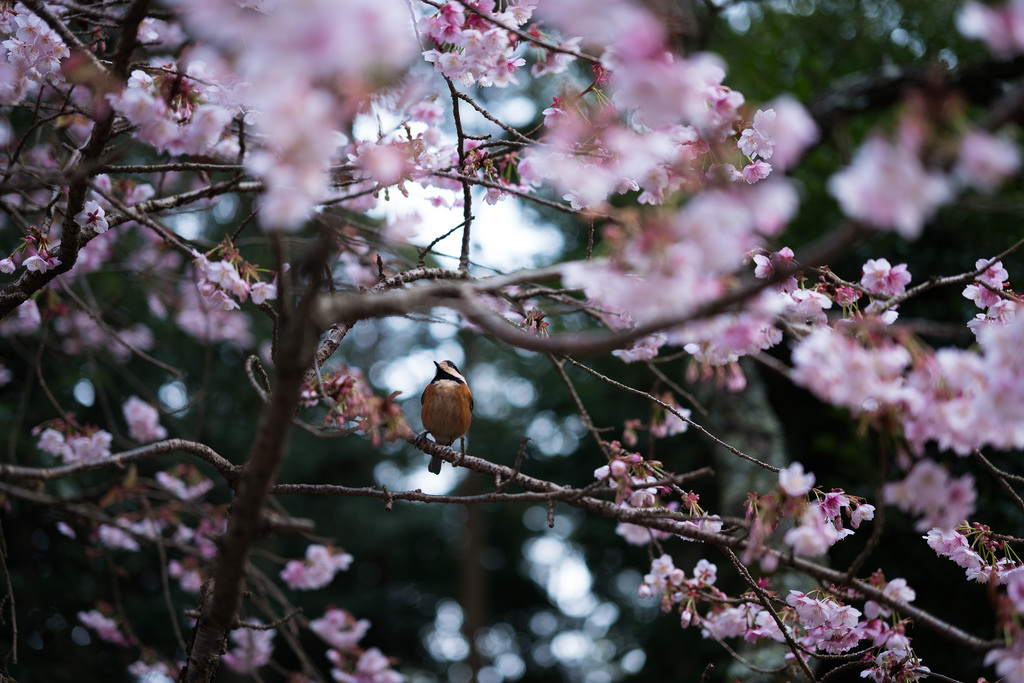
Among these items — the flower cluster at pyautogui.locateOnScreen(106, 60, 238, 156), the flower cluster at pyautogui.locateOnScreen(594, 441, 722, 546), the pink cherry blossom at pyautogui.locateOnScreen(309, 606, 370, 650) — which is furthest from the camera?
the pink cherry blossom at pyautogui.locateOnScreen(309, 606, 370, 650)

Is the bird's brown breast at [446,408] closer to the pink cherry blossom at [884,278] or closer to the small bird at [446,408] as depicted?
the small bird at [446,408]

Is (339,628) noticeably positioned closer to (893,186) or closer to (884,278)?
(884,278)

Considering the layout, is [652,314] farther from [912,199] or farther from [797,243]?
[797,243]

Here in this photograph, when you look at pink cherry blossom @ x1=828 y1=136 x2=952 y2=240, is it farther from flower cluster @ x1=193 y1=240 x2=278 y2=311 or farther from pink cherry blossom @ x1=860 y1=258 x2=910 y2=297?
flower cluster @ x1=193 y1=240 x2=278 y2=311

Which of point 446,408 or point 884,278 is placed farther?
point 446,408

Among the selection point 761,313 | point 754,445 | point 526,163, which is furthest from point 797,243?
point 761,313

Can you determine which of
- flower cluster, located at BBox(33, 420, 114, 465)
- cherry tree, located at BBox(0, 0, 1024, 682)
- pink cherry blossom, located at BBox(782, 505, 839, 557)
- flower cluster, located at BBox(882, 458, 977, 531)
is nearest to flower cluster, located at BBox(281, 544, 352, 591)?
cherry tree, located at BBox(0, 0, 1024, 682)

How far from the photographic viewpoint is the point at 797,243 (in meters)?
5.11

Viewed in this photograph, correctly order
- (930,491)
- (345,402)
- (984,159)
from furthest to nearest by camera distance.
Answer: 1. (345,402)
2. (930,491)
3. (984,159)

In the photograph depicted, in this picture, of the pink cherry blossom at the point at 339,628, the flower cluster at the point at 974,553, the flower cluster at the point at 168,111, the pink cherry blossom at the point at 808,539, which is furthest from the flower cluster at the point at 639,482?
the pink cherry blossom at the point at 339,628

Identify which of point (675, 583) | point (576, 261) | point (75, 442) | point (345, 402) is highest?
point (75, 442)

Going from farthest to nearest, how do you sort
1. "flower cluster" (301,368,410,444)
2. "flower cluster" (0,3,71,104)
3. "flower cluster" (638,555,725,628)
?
"flower cluster" (638,555,725,628), "flower cluster" (0,3,71,104), "flower cluster" (301,368,410,444)

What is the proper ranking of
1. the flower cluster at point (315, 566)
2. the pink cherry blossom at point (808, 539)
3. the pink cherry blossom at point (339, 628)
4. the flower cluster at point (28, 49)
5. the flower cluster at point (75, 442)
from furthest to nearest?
the pink cherry blossom at point (339, 628) → the flower cluster at point (315, 566) → the flower cluster at point (75, 442) → the flower cluster at point (28, 49) → the pink cherry blossom at point (808, 539)

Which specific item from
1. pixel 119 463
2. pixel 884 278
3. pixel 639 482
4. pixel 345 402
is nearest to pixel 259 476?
pixel 119 463
